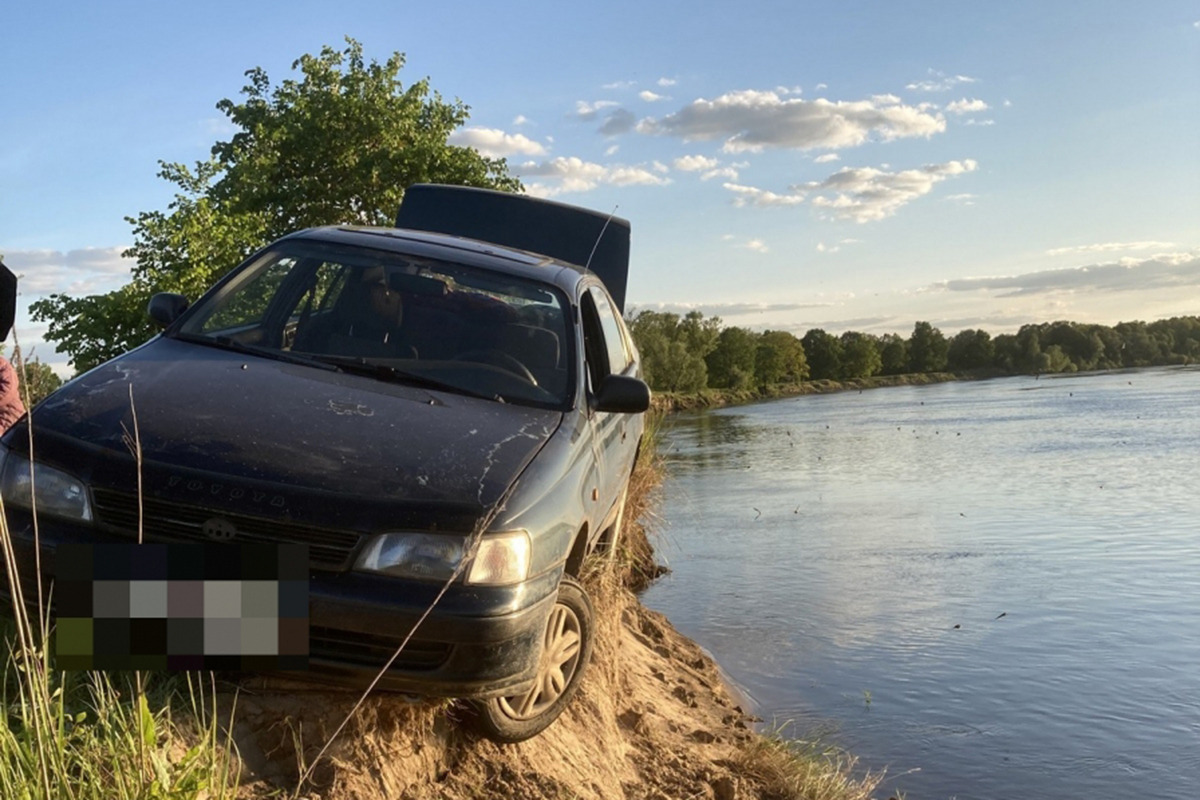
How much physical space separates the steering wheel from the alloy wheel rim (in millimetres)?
Answer: 978

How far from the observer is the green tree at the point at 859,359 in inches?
5965

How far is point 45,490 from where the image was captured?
11.5 ft

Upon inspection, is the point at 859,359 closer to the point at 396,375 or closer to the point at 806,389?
the point at 806,389

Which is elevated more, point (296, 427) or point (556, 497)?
point (296, 427)

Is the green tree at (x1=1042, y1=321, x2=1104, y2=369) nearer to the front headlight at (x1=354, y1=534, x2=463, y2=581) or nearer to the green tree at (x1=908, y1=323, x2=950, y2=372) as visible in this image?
the green tree at (x1=908, y1=323, x2=950, y2=372)

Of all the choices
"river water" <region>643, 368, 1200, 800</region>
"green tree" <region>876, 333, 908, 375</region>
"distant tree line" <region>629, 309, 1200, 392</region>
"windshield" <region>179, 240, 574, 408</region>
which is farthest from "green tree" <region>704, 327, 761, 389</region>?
"windshield" <region>179, 240, 574, 408</region>

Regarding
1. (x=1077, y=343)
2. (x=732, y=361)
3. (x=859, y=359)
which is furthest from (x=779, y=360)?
(x=1077, y=343)

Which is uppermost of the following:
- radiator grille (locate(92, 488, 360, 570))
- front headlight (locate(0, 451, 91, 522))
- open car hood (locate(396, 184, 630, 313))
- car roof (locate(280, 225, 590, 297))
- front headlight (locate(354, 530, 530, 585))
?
open car hood (locate(396, 184, 630, 313))

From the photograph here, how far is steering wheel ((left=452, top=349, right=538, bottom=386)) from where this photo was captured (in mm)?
4621

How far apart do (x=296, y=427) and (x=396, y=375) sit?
29.4 inches

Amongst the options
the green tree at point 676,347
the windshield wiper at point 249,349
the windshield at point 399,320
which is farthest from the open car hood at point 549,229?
the green tree at point 676,347

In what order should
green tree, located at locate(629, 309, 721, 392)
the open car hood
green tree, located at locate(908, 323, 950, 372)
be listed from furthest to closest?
green tree, located at locate(908, 323, 950, 372) → green tree, located at locate(629, 309, 721, 392) → the open car hood

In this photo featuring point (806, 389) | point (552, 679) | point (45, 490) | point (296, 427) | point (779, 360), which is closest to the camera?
point (45, 490)

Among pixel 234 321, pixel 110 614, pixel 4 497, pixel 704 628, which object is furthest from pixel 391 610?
pixel 704 628
